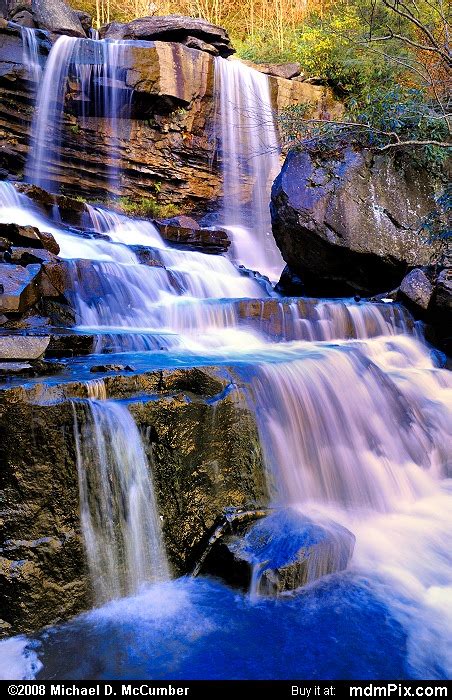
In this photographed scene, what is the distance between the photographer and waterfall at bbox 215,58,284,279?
570 inches

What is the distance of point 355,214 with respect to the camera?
859 cm

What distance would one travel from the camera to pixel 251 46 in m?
19.2

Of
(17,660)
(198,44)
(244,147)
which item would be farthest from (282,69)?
(17,660)

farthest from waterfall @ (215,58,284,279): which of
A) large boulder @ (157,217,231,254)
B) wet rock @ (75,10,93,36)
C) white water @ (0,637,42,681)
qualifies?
white water @ (0,637,42,681)

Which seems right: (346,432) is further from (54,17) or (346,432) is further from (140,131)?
(54,17)

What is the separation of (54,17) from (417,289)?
12944mm

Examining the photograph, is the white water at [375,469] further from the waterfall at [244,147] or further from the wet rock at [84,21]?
the wet rock at [84,21]

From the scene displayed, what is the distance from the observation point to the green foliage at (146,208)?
1350cm

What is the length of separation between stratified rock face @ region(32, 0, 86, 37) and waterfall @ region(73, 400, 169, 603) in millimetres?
14485

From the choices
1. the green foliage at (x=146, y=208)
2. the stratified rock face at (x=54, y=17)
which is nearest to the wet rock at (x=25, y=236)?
the green foliage at (x=146, y=208)

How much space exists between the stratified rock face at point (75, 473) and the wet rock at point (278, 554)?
209 mm

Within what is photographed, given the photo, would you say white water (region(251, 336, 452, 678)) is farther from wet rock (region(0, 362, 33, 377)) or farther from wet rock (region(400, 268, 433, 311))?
wet rock (region(400, 268, 433, 311))

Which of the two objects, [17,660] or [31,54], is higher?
[31,54]

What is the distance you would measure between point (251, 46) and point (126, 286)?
617 inches
